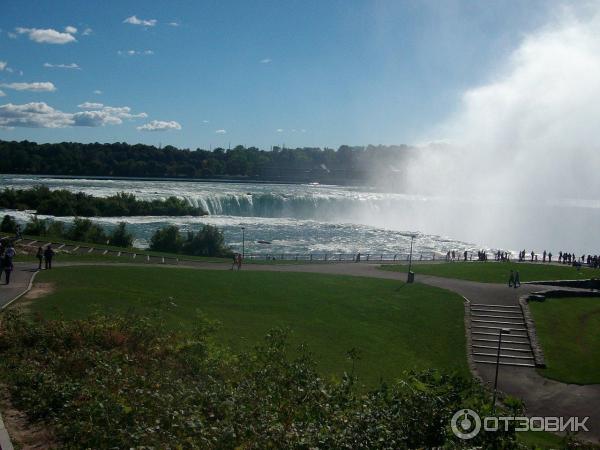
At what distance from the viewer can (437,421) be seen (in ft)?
24.1

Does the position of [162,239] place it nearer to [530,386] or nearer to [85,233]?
[85,233]

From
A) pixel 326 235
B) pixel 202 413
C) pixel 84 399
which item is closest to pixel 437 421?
pixel 202 413

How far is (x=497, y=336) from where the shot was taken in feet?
73.6

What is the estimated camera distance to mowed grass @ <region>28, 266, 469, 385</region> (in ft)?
56.5

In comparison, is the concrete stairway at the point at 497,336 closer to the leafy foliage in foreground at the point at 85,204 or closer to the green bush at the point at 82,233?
the green bush at the point at 82,233

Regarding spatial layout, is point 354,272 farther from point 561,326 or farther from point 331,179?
point 331,179

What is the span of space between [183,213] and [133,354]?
212 ft

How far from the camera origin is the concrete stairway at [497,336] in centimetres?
2081

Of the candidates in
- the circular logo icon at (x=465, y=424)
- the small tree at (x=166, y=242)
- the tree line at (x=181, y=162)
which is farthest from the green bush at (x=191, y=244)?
the tree line at (x=181, y=162)

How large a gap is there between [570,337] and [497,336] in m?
3.30

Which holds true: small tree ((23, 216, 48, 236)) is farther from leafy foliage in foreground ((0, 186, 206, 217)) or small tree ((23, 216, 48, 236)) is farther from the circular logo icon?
the circular logo icon

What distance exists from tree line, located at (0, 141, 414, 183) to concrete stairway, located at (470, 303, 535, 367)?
397 ft

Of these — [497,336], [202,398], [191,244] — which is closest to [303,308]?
[497,336]

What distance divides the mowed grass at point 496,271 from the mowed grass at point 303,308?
514cm
